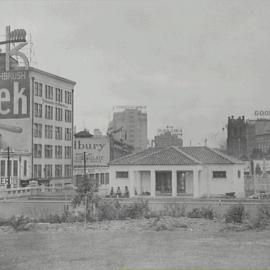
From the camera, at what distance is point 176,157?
42562 millimetres

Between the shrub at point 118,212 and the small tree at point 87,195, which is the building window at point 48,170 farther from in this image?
the shrub at point 118,212

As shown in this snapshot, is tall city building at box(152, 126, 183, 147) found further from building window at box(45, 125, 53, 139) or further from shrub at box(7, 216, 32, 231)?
shrub at box(7, 216, 32, 231)

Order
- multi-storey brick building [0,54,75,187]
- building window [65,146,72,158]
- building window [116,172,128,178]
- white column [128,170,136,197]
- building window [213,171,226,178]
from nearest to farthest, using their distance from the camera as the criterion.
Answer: building window [213,171,226,178] < white column [128,170,136,197] < building window [116,172,128,178] < multi-storey brick building [0,54,75,187] < building window [65,146,72,158]

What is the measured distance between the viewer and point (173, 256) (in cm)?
1136

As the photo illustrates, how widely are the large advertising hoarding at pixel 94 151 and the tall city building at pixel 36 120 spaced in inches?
170

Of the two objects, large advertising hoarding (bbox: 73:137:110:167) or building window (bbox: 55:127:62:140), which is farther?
large advertising hoarding (bbox: 73:137:110:167)

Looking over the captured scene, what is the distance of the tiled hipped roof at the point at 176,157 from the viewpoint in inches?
1642

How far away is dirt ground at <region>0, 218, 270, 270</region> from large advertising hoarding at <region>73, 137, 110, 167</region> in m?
48.9

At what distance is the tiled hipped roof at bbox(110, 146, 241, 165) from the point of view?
4172 centimetres

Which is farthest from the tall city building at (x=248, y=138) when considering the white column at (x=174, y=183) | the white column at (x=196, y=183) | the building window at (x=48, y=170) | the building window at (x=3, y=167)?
the building window at (x=3, y=167)

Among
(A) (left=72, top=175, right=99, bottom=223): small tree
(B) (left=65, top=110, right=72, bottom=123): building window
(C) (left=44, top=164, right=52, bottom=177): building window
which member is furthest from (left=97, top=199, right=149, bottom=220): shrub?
(B) (left=65, top=110, right=72, bottom=123): building window

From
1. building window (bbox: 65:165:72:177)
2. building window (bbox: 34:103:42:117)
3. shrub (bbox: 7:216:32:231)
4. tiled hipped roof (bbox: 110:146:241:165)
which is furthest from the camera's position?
building window (bbox: 65:165:72:177)

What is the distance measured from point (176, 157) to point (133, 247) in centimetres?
3011

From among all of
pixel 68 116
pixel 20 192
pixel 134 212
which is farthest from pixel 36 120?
pixel 134 212
